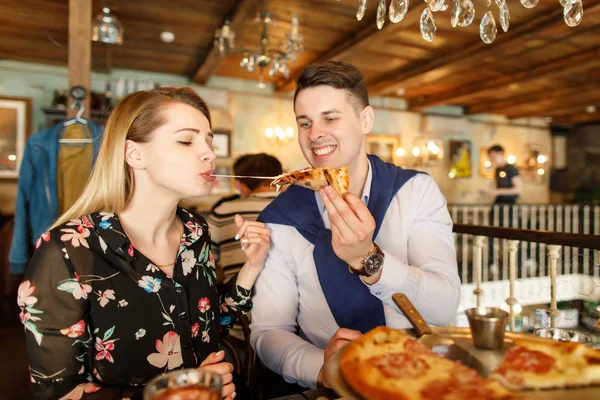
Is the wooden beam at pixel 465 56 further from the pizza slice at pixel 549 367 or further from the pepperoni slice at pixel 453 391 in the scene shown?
the pepperoni slice at pixel 453 391

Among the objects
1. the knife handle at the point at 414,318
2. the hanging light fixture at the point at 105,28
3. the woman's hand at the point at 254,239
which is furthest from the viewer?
the hanging light fixture at the point at 105,28

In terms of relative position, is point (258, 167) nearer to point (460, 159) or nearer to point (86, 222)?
point (86, 222)

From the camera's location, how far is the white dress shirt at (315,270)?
162cm

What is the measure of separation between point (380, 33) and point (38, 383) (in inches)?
208

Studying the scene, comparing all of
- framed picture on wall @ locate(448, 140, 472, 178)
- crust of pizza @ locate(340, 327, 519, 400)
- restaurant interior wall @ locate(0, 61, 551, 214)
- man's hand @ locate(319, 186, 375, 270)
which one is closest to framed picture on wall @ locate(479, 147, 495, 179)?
restaurant interior wall @ locate(0, 61, 551, 214)

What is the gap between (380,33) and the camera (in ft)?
17.4

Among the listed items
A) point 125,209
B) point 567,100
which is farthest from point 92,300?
point 567,100

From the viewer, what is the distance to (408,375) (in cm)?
75

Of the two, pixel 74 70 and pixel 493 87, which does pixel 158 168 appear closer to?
pixel 74 70

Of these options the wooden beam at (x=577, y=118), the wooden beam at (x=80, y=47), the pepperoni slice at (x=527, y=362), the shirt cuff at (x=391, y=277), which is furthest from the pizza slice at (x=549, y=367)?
the wooden beam at (x=577, y=118)

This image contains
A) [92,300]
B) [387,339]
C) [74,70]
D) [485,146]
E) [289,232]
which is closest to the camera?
[387,339]

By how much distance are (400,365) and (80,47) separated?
3.64 meters

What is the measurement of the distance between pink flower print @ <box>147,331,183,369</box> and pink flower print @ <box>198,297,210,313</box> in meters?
0.17

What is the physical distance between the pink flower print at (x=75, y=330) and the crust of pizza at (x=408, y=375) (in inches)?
34.5
